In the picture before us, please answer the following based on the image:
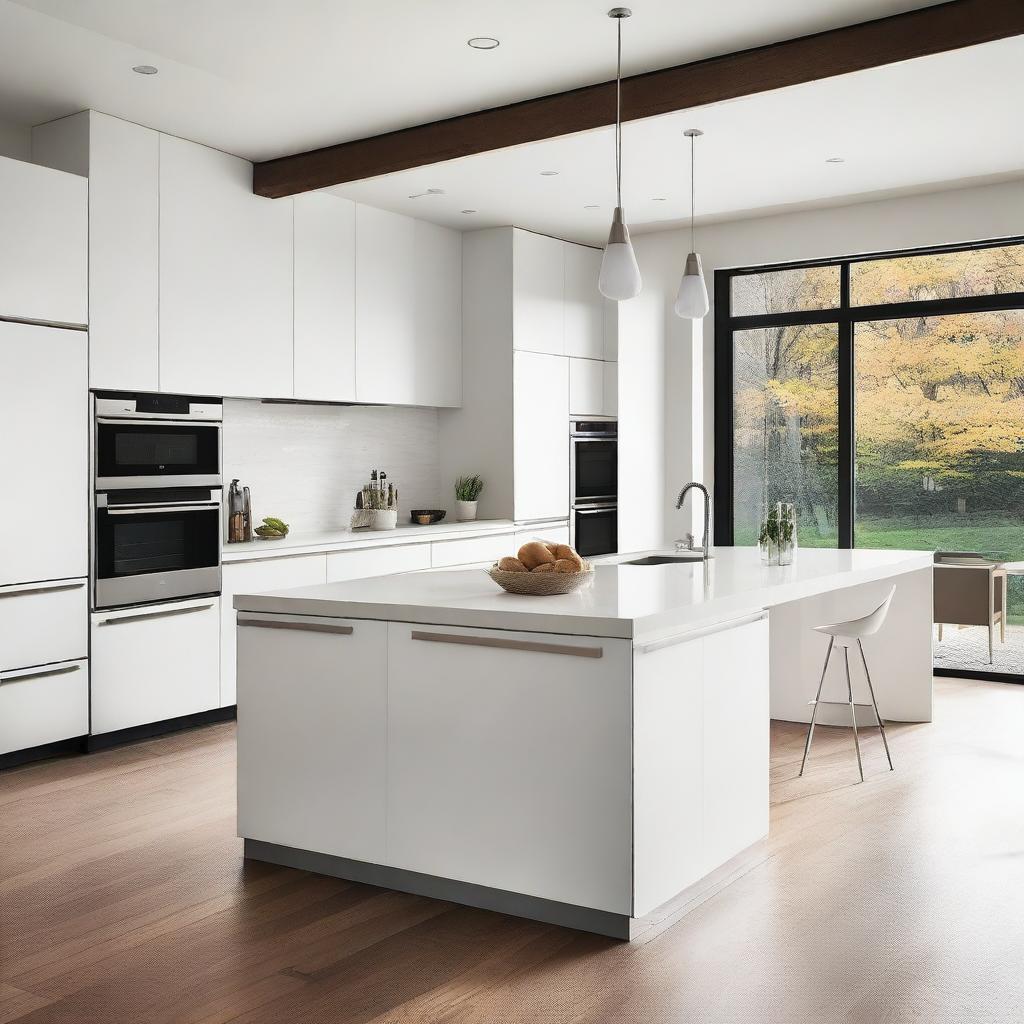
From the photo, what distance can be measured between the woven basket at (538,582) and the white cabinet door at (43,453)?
88.6 inches

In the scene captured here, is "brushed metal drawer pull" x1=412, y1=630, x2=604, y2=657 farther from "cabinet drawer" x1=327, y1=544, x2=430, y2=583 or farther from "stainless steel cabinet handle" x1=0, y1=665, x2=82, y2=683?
"cabinet drawer" x1=327, y1=544, x2=430, y2=583

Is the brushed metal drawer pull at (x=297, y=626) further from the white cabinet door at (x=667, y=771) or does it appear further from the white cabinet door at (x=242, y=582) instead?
the white cabinet door at (x=242, y=582)

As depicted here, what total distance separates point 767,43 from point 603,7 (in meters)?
0.70

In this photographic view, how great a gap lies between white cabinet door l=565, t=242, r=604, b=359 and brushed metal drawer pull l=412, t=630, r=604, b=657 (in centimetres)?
455

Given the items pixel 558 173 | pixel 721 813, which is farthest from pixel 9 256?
pixel 721 813

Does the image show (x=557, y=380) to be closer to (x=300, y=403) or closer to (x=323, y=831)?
(x=300, y=403)

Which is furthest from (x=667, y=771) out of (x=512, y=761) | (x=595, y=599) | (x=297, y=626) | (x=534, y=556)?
(x=297, y=626)

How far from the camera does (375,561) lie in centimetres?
612

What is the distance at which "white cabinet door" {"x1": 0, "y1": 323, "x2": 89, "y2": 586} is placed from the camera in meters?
4.54

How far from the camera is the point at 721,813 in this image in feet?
10.9

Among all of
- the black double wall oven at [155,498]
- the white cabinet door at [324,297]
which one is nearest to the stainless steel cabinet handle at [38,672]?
the black double wall oven at [155,498]

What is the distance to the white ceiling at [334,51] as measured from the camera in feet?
12.5

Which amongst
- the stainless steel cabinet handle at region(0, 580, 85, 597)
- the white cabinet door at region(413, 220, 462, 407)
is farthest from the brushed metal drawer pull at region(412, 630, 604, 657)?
the white cabinet door at region(413, 220, 462, 407)

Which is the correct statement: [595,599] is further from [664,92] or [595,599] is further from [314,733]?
[664,92]
